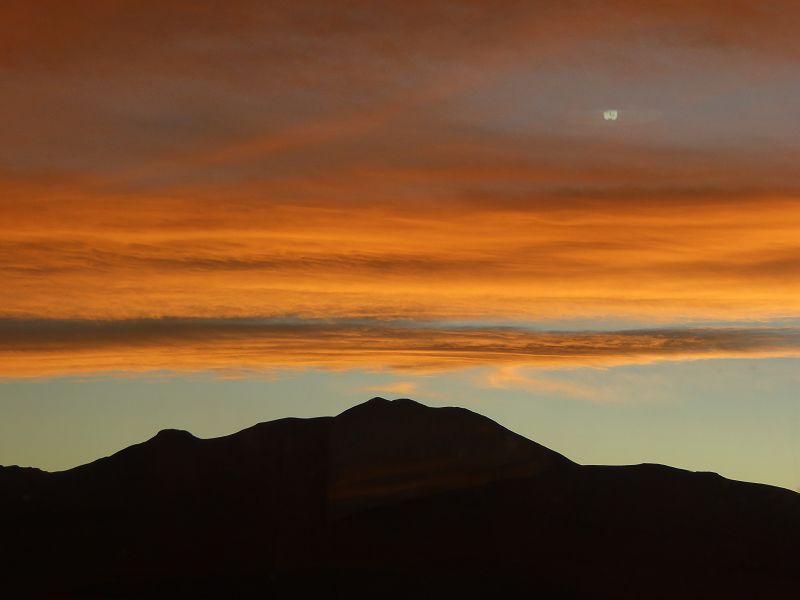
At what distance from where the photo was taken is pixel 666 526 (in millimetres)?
198375

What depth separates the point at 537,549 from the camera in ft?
619

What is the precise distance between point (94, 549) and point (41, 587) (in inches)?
645

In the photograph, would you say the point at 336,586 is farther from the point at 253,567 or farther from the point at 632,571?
the point at 632,571

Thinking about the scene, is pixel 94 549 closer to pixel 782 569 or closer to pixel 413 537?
pixel 413 537

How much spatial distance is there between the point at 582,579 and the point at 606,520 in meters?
23.1

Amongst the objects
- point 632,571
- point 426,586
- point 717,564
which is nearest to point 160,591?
point 426,586

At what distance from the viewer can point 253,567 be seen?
192250 mm

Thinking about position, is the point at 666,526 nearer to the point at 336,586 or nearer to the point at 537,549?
the point at 537,549

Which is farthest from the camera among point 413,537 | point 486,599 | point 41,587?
point 413,537

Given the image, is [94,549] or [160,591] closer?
[160,591]

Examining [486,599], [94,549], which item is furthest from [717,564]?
[94,549]

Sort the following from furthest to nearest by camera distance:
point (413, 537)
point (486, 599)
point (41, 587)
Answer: point (413, 537), point (41, 587), point (486, 599)

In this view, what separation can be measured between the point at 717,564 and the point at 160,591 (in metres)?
80.2

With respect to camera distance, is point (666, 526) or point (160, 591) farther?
point (666, 526)
